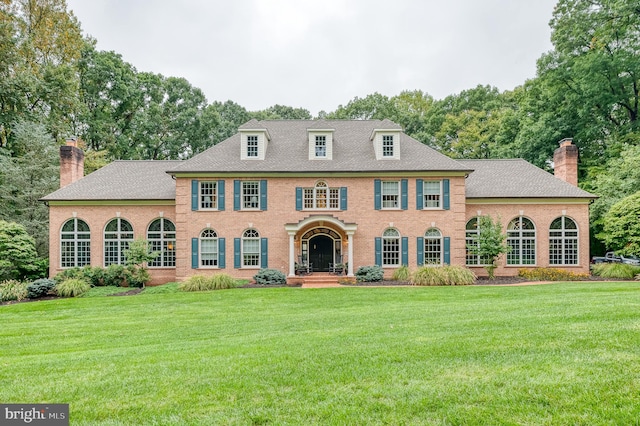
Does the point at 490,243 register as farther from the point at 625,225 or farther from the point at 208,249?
the point at 208,249

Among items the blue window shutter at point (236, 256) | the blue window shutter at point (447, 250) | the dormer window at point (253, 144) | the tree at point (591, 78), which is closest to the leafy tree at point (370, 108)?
the tree at point (591, 78)

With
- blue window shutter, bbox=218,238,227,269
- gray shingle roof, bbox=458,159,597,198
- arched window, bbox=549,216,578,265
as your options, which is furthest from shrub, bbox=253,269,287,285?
arched window, bbox=549,216,578,265

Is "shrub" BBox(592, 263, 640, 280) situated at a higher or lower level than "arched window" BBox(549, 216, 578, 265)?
lower

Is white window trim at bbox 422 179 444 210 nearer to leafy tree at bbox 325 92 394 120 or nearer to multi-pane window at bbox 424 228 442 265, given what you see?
multi-pane window at bbox 424 228 442 265

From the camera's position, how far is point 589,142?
106ft

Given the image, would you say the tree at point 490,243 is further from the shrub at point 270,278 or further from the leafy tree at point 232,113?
the leafy tree at point 232,113

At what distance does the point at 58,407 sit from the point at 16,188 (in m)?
28.1

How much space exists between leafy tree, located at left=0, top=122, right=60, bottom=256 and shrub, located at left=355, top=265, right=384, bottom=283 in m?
21.3

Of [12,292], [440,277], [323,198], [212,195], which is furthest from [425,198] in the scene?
[12,292]

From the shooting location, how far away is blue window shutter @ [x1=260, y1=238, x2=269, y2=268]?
21484 millimetres

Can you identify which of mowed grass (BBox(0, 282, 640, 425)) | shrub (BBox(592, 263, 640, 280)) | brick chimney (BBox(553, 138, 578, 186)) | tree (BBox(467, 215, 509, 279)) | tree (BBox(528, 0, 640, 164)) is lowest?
shrub (BBox(592, 263, 640, 280))

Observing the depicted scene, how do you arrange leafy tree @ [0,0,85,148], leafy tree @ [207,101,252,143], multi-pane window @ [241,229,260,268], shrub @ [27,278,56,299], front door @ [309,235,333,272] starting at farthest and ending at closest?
leafy tree @ [207,101,252,143] < leafy tree @ [0,0,85,148] < front door @ [309,235,333,272] < multi-pane window @ [241,229,260,268] < shrub @ [27,278,56,299]

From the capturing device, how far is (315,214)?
2172cm

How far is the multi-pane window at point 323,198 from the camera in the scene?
2189 centimetres
